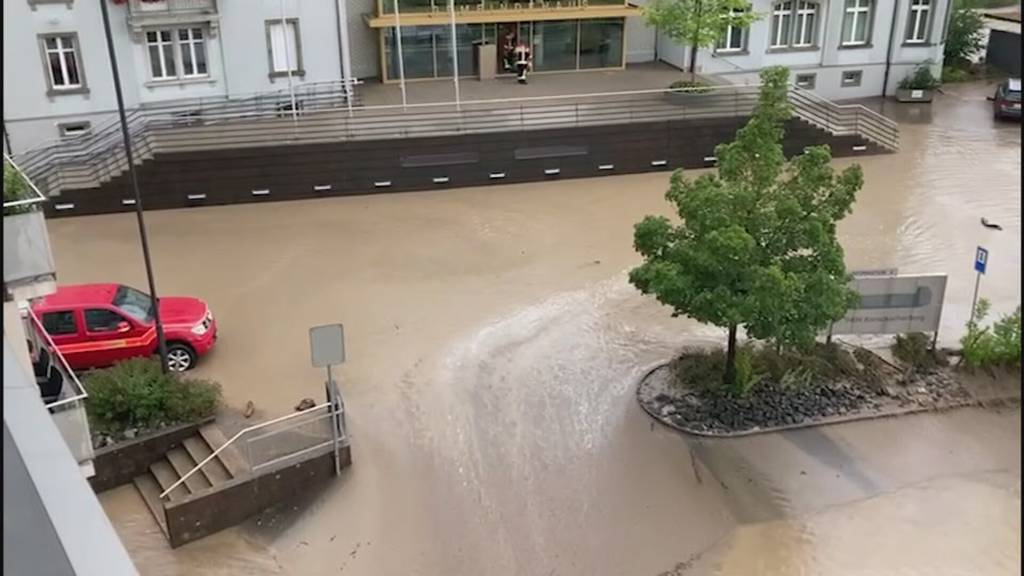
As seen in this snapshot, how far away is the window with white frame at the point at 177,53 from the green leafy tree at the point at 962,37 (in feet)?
81.5

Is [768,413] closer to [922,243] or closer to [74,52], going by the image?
[922,243]

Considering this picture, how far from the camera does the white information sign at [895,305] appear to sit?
13.7 m

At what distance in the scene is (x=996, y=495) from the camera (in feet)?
A: 37.3

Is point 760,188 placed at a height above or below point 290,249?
above

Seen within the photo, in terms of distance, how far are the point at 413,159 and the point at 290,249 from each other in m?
4.29

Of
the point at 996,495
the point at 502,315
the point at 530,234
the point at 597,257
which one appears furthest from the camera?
the point at 530,234

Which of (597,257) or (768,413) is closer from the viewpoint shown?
(768,413)

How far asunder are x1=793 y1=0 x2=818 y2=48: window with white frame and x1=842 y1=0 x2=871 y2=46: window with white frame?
1.01 meters

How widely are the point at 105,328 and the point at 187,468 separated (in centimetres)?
303

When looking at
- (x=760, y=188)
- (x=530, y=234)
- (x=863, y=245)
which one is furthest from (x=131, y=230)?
(x=863, y=245)

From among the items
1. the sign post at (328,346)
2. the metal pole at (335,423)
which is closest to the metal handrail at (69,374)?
the sign post at (328,346)

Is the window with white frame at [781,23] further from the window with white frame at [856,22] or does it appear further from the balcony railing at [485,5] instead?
the balcony railing at [485,5]

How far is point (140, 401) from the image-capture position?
38.8ft

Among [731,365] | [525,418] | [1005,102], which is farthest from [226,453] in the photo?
[1005,102]
